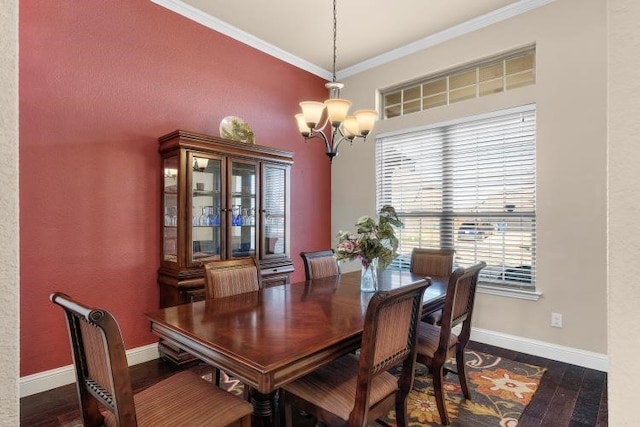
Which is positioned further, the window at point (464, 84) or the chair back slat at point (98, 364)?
the window at point (464, 84)

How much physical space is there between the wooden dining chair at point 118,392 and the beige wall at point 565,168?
2865mm

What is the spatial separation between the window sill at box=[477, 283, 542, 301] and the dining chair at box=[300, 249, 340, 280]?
1548 millimetres

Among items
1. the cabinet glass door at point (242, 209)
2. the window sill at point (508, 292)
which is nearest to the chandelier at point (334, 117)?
the cabinet glass door at point (242, 209)

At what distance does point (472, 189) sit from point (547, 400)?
1.96 meters

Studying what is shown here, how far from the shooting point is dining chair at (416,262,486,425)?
202 cm

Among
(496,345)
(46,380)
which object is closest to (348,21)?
(496,345)

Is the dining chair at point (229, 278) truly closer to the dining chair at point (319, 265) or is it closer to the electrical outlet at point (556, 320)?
the dining chair at point (319, 265)

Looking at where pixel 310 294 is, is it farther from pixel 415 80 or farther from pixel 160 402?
pixel 415 80

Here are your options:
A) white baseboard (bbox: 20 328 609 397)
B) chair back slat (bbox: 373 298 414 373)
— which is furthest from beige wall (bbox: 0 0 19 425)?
white baseboard (bbox: 20 328 609 397)

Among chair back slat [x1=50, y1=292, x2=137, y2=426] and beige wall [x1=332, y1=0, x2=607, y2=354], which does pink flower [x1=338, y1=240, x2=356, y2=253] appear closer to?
chair back slat [x1=50, y1=292, x2=137, y2=426]

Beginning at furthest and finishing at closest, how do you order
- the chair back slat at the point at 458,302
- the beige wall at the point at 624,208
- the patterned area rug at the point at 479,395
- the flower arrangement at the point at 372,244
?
the flower arrangement at the point at 372,244 < the patterned area rug at the point at 479,395 < the chair back slat at the point at 458,302 < the beige wall at the point at 624,208

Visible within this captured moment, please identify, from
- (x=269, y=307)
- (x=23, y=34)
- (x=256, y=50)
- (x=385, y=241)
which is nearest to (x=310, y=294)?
(x=269, y=307)

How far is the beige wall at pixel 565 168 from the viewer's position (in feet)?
9.35

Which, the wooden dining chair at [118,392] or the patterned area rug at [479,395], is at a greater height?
the wooden dining chair at [118,392]
